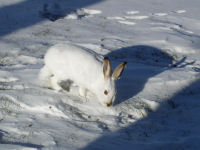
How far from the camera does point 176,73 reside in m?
6.32

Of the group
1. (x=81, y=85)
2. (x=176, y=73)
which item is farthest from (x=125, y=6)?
(x=81, y=85)

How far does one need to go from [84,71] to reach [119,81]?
3.74ft

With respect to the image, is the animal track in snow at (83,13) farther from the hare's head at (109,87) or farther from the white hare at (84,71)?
the hare's head at (109,87)

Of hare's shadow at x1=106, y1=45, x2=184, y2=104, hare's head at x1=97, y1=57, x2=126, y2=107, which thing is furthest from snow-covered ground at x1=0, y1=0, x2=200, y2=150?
hare's head at x1=97, y1=57, x2=126, y2=107

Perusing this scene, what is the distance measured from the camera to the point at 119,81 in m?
5.90

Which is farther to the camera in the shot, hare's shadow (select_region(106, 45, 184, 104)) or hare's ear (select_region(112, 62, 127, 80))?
hare's shadow (select_region(106, 45, 184, 104))

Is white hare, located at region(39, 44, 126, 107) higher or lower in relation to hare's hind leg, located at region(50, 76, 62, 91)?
higher

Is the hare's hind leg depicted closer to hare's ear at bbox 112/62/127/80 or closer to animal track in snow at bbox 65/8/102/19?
hare's ear at bbox 112/62/127/80

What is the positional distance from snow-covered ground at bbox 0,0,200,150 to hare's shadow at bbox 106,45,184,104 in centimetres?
2

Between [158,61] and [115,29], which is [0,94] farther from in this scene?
[115,29]

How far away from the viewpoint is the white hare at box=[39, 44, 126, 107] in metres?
4.81

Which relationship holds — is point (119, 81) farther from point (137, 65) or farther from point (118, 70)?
point (118, 70)

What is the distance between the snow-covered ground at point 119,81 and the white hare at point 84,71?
0.89 feet

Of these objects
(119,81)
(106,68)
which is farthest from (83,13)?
(106,68)
